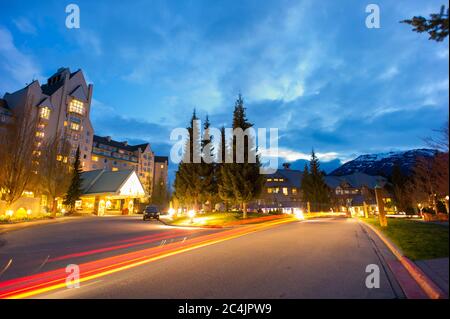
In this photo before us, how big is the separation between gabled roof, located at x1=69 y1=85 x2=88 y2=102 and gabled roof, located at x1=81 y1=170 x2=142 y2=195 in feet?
93.3

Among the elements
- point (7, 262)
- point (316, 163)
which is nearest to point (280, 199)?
point (316, 163)

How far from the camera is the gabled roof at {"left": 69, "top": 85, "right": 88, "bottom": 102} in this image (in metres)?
76.0

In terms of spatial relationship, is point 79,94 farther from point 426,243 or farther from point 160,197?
point 426,243

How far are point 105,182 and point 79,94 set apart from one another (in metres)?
35.8

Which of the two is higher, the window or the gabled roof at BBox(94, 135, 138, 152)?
the window

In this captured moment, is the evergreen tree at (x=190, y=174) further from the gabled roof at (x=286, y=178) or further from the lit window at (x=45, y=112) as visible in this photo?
the lit window at (x=45, y=112)

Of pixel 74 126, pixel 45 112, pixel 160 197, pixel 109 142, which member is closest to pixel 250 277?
pixel 45 112

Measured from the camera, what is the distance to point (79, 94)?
7738 centimetres

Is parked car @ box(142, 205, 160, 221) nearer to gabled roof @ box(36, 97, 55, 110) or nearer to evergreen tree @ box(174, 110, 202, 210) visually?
evergreen tree @ box(174, 110, 202, 210)

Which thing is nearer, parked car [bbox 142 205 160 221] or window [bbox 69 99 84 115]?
parked car [bbox 142 205 160 221]

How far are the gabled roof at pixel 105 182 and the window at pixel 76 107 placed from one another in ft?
81.5

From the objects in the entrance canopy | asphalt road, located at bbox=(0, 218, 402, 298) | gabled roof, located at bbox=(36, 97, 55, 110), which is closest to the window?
gabled roof, located at bbox=(36, 97, 55, 110)
